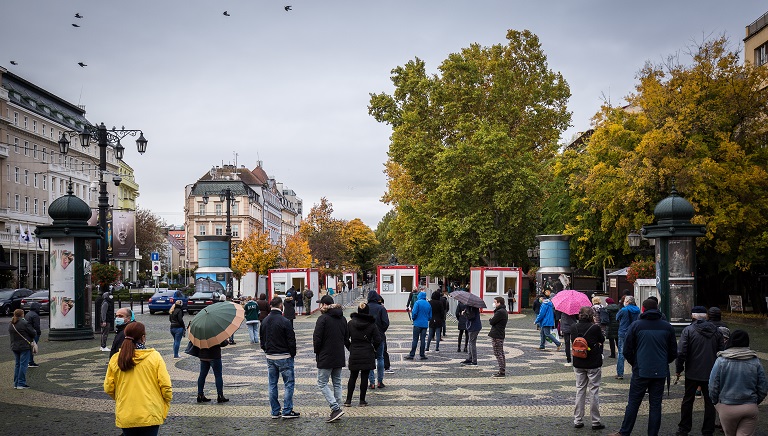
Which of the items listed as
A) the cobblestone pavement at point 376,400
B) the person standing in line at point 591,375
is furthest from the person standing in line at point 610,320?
the person standing in line at point 591,375

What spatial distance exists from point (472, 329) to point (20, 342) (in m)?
10.1

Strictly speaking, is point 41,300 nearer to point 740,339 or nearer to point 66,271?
point 66,271

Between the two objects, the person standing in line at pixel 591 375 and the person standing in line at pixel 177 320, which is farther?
the person standing in line at pixel 177 320

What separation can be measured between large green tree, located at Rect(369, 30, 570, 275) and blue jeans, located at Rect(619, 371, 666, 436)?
34767 millimetres

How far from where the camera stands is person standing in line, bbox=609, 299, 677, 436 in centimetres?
977

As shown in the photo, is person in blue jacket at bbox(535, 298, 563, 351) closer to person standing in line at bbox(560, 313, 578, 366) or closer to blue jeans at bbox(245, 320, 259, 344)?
person standing in line at bbox(560, 313, 578, 366)

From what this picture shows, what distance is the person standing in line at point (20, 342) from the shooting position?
14703 millimetres

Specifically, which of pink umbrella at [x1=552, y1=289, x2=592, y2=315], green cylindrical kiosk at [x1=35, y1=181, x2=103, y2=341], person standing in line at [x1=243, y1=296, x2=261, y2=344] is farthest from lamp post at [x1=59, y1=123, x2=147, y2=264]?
pink umbrella at [x1=552, y1=289, x2=592, y2=315]

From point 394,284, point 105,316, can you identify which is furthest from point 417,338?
point 394,284

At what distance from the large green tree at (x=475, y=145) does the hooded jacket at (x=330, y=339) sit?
108 feet

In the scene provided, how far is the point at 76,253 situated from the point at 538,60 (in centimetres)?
3391

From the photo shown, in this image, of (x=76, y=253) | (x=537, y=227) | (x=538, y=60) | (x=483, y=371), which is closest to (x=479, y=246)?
(x=537, y=227)

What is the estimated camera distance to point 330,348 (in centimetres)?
1177

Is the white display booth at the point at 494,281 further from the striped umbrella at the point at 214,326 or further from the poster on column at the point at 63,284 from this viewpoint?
the striped umbrella at the point at 214,326
